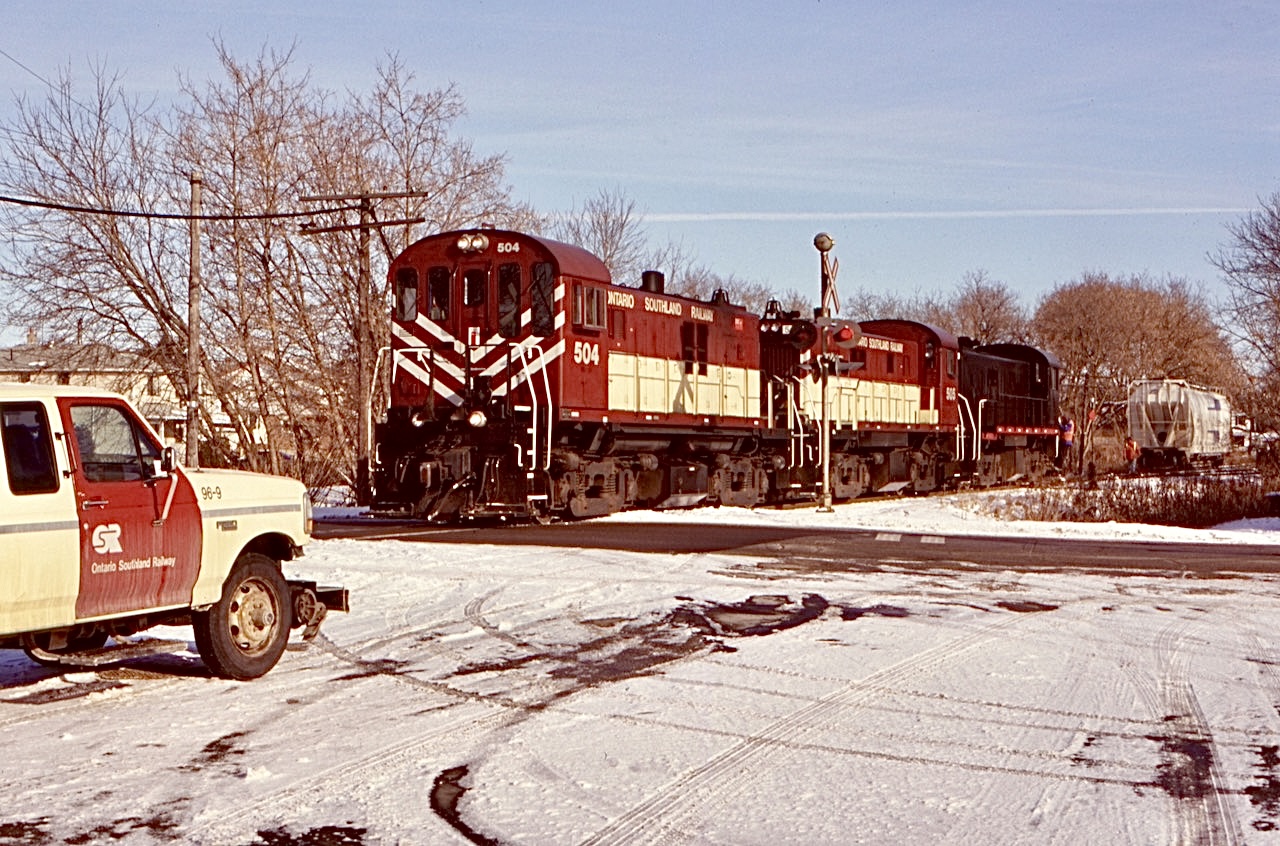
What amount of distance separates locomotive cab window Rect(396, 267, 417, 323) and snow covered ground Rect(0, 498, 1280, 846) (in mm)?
10388

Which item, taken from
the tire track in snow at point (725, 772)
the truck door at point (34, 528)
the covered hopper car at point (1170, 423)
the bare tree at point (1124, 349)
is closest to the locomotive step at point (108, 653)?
the truck door at point (34, 528)

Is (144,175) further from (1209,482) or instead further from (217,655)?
(217,655)

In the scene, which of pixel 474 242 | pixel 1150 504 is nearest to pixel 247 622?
pixel 474 242

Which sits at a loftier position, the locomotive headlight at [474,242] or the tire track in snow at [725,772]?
the locomotive headlight at [474,242]

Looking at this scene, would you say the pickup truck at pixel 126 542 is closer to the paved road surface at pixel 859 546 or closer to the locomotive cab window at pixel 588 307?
the paved road surface at pixel 859 546

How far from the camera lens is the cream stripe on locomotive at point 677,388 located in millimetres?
22859

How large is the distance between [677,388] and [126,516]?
17.1 meters

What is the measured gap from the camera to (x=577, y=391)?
21.6m

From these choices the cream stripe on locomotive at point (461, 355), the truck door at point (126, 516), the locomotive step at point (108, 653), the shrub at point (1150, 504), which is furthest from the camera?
the shrub at point (1150, 504)

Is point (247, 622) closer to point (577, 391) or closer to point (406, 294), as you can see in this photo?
point (577, 391)

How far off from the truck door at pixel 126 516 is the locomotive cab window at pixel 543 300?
42.6ft

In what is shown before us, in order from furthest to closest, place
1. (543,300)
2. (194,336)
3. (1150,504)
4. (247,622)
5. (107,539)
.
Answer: (194,336) → (1150,504) → (543,300) → (247,622) → (107,539)

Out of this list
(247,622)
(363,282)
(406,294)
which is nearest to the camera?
(247,622)

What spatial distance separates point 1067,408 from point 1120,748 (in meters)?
71.9
